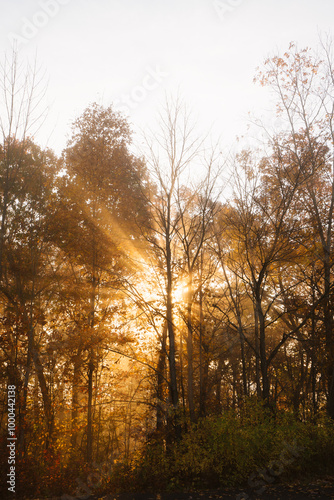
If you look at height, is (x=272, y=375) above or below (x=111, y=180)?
below

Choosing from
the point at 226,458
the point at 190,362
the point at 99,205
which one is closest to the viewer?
the point at 226,458

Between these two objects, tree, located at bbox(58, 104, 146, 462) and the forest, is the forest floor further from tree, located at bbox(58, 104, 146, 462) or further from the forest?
tree, located at bbox(58, 104, 146, 462)

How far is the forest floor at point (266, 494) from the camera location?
582cm

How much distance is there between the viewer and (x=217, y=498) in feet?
19.5

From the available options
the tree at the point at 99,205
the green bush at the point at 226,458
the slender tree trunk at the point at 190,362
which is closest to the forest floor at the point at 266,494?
the green bush at the point at 226,458

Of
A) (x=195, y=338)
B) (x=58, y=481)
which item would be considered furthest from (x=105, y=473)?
(x=195, y=338)

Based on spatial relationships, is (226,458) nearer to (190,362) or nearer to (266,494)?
(266,494)

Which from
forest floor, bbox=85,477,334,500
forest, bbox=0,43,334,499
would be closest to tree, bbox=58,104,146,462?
forest, bbox=0,43,334,499

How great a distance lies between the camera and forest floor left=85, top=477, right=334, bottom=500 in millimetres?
5820

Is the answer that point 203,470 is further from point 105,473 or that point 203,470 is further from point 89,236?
point 89,236

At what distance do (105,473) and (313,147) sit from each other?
11464 millimetres

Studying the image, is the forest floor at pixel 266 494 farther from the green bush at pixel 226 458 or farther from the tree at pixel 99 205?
the tree at pixel 99 205

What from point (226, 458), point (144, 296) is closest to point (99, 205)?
point (144, 296)

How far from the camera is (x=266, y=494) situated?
19.5 ft
